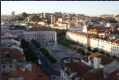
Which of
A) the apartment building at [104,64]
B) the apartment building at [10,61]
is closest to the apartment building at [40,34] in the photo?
the apartment building at [10,61]

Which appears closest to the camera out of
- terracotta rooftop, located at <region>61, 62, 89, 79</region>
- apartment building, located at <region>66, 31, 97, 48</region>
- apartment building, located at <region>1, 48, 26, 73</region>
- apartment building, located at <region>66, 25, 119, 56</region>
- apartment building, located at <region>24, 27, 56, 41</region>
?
terracotta rooftop, located at <region>61, 62, 89, 79</region>

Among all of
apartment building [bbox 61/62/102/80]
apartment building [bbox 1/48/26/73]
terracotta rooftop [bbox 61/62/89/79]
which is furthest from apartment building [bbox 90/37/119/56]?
apartment building [bbox 1/48/26/73]

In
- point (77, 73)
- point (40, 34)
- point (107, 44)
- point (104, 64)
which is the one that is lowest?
point (40, 34)

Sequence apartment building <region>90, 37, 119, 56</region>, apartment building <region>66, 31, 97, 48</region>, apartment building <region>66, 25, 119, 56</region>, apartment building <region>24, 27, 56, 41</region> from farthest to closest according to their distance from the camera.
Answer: apartment building <region>24, 27, 56, 41</region> < apartment building <region>66, 31, 97, 48</region> < apartment building <region>66, 25, 119, 56</region> < apartment building <region>90, 37, 119, 56</region>

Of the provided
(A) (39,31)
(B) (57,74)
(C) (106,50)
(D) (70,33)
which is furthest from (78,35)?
(B) (57,74)

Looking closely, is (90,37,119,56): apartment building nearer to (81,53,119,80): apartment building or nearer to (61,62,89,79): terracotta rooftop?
(81,53,119,80): apartment building

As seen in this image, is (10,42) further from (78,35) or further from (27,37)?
(27,37)

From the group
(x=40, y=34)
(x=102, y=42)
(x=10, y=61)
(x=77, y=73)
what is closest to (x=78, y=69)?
(x=77, y=73)

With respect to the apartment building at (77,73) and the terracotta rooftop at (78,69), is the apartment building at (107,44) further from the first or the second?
the apartment building at (77,73)

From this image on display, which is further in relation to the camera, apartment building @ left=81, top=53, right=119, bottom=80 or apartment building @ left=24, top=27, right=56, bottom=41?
apartment building @ left=24, top=27, right=56, bottom=41

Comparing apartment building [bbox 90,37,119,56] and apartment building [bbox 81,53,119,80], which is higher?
apartment building [bbox 81,53,119,80]

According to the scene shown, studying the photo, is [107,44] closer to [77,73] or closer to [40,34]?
[77,73]
